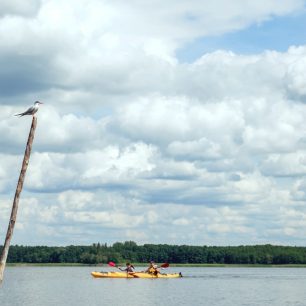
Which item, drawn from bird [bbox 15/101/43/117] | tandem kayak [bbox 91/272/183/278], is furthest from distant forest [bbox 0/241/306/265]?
bird [bbox 15/101/43/117]

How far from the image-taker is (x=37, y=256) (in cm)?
18612

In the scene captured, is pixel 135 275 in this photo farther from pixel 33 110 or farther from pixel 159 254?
pixel 159 254

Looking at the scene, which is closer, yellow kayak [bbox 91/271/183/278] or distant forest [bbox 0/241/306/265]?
yellow kayak [bbox 91/271/183/278]

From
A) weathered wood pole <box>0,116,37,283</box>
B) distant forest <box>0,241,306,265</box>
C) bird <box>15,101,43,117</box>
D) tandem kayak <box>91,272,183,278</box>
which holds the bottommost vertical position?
weathered wood pole <box>0,116,37,283</box>

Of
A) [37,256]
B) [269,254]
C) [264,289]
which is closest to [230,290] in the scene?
[264,289]

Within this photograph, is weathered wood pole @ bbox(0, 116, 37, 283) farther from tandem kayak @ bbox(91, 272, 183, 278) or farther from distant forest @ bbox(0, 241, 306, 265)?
distant forest @ bbox(0, 241, 306, 265)

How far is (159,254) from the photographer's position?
577 ft

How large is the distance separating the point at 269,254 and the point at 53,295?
350 ft

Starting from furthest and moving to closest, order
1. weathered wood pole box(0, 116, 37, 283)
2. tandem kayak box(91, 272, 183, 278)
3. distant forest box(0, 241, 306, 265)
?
distant forest box(0, 241, 306, 265) → tandem kayak box(91, 272, 183, 278) → weathered wood pole box(0, 116, 37, 283)

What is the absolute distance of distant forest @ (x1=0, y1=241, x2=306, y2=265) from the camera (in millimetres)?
167500

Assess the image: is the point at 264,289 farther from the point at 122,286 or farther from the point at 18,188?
the point at 18,188

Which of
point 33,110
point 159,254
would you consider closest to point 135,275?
point 33,110

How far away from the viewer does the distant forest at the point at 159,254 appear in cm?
16750

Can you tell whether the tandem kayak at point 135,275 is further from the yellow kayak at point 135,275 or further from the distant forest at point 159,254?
the distant forest at point 159,254
